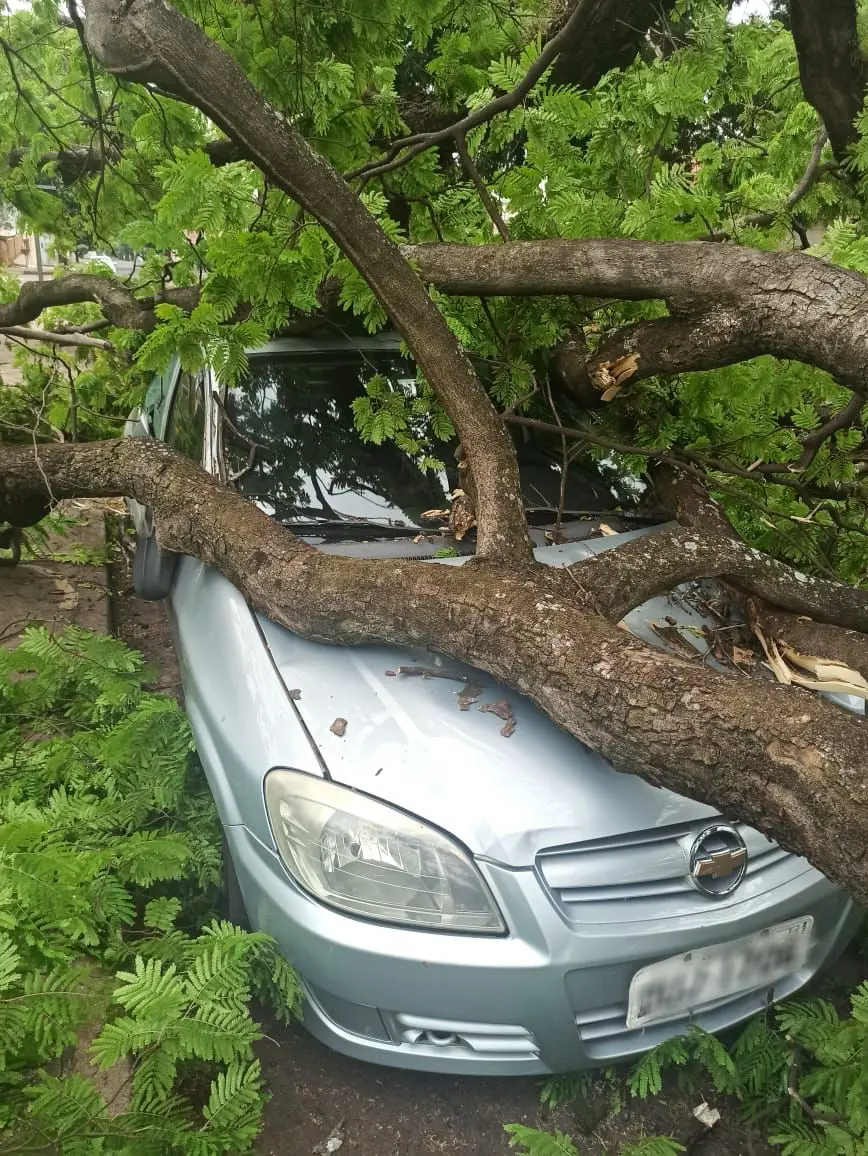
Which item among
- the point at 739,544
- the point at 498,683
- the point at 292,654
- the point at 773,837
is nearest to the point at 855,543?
the point at 739,544

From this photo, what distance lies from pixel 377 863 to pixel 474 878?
227 mm

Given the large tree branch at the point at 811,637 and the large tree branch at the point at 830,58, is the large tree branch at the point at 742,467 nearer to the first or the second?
the large tree branch at the point at 811,637

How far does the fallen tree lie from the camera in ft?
5.02

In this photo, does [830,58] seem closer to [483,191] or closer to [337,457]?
[483,191]

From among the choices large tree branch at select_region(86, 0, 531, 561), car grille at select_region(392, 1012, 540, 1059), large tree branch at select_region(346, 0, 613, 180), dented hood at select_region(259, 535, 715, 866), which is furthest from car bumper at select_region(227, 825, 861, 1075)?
large tree branch at select_region(346, 0, 613, 180)

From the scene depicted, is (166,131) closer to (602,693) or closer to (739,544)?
(739,544)

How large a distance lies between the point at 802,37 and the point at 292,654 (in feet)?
10.6

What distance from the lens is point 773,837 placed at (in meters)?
1.50

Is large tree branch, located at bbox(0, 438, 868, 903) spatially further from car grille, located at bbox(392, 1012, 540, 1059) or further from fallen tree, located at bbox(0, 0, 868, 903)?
car grille, located at bbox(392, 1012, 540, 1059)

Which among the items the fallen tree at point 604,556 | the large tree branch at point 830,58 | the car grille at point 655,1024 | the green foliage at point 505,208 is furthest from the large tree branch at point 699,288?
the car grille at point 655,1024

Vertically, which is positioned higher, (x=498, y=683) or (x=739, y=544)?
(x=739, y=544)

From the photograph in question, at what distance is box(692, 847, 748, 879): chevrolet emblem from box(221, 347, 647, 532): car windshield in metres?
1.45

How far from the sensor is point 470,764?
1896 mm

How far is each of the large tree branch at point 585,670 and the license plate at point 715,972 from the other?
1.65 feet
